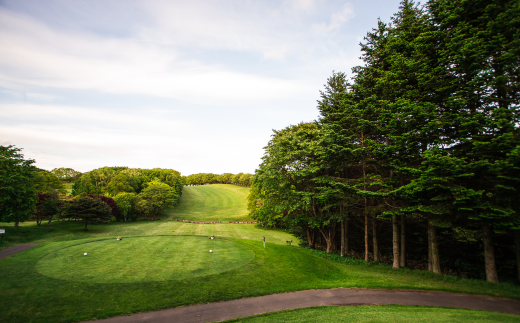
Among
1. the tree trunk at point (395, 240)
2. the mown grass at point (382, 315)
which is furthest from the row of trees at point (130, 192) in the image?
the tree trunk at point (395, 240)

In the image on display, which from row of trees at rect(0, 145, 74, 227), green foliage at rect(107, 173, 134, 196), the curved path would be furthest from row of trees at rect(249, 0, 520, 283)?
green foliage at rect(107, 173, 134, 196)

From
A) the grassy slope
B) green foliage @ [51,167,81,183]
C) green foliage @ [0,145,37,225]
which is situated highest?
green foliage @ [51,167,81,183]

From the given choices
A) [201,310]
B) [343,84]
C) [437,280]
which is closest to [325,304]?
[201,310]

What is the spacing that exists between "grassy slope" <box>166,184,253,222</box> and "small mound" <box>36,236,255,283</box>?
34703mm

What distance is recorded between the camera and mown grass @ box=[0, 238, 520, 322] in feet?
29.1

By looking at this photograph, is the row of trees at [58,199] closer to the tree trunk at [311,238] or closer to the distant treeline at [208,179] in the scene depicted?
the tree trunk at [311,238]

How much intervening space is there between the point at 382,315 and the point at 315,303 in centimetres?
278

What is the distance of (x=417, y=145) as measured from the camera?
42.4 feet

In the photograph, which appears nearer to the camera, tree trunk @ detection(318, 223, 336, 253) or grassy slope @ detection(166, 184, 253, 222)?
tree trunk @ detection(318, 223, 336, 253)

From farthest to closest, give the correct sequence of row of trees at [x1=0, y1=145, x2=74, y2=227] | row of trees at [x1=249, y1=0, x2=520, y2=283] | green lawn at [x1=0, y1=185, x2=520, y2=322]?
row of trees at [x1=0, y1=145, x2=74, y2=227] → row of trees at [x1=249, y1=0, x2=520, y2=283] → green lawn at [x1=0, y1=185, x2=520, y2=322]

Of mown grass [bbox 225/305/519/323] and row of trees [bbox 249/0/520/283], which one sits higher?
row of trees [bbox 249/0/520/283]

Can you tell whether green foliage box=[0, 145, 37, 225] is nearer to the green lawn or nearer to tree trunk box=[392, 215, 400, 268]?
the green lawn

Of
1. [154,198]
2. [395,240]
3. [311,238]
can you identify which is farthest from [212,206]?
[395,240]

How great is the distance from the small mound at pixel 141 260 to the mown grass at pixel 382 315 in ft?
19.3
